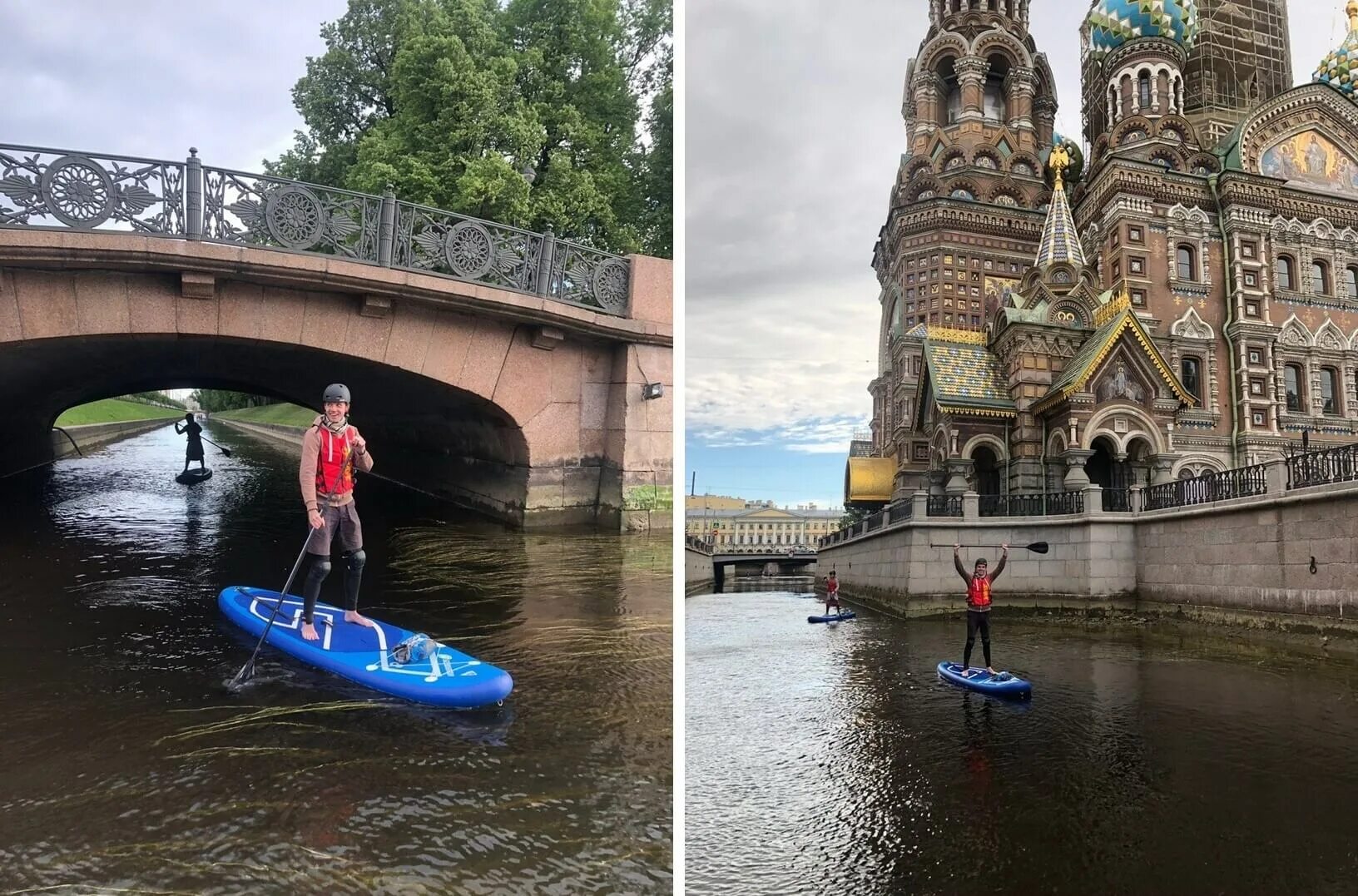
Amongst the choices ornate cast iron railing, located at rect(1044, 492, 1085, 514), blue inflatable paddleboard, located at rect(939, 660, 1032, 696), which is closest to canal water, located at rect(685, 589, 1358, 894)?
blue inflatable paddleboard, located at rect(939, 660, 1032, 696)

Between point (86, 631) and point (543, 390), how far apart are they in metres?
2.41

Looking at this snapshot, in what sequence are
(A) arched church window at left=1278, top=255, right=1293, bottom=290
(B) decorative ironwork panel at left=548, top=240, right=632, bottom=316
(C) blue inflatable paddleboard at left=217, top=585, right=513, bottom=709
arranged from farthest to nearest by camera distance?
(A) arched church window at left=1278, top=255, right=1293, bottom=290 < (B) decorative ironwork panel at left=548, top=240, right=632, bottom=316 < (C) blue inflatable paddleboard at left=217, top=585, right=513, bottom=709

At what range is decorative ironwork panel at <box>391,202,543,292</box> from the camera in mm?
3973

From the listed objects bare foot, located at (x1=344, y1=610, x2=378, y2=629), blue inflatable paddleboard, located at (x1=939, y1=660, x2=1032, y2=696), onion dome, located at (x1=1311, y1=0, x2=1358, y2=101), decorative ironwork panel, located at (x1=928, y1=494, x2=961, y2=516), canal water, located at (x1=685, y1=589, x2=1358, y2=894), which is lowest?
canal water, located at (x1=685, y1=589, x2=1358, y2=894)

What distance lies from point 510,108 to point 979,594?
5.78 metres

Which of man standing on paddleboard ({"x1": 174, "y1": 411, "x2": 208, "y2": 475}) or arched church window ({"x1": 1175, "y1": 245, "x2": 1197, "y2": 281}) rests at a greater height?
arched church window ({"x1": 1175, "y1": 245, "x2": 1197, "y2": 281})

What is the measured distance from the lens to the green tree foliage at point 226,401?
6.21 metres

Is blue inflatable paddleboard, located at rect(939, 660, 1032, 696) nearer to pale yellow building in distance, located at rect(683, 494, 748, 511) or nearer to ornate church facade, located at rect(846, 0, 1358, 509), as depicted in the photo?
pale yellow building in distance, located at rect(683, 494, 748, 511)

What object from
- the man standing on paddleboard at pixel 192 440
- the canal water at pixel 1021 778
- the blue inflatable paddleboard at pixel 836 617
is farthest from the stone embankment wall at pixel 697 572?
the man standing on paddleboard at pixel 192 440

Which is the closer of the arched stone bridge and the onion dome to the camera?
the arched stone bridge

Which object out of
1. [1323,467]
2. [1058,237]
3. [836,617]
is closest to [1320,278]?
[1058,237]

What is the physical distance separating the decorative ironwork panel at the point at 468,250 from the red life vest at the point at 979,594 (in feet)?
9.08

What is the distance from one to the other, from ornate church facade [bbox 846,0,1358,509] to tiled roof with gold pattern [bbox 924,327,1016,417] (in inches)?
1.0

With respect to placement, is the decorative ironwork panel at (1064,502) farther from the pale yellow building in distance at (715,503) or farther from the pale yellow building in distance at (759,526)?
the pale yellow building in distance at (715,503)
